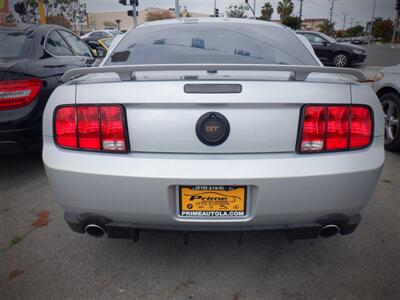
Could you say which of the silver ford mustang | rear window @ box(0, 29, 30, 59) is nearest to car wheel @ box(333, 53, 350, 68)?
rear window @ box(0, 29, 30, 59)

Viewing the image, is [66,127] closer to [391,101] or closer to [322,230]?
[322,230]

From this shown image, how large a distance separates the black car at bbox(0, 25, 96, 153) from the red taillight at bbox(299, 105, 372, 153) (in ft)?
8.85

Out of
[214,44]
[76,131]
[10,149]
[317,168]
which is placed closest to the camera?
[317,168]

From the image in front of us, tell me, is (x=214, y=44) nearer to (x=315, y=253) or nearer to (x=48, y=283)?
(x=315, y=253)

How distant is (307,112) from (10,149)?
2842 mm

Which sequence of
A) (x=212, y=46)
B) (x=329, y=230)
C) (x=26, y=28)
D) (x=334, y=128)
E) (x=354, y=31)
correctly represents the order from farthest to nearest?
1. (x=354, y=31)
2. (x=26, y=28)
3. (x=212, y=46)
4. (x=329, y=230)
5. (x=334, y=128)

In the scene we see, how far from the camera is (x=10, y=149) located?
10.4 ft

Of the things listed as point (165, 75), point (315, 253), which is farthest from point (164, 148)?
point (315, 253)

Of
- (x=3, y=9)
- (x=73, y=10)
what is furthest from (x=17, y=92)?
(x=73, y=10)

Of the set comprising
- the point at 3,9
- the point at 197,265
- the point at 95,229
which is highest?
the point at 3,9

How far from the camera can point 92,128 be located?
170 cm

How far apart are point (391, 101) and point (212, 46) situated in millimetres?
2925

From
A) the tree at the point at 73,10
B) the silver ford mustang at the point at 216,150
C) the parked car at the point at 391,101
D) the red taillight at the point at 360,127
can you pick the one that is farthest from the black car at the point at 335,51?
the tree at the point at 73,10

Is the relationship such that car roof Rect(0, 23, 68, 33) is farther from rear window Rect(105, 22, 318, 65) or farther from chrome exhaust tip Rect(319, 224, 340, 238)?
chrome exhaust tip Rect(319, 224, 340, 238)
